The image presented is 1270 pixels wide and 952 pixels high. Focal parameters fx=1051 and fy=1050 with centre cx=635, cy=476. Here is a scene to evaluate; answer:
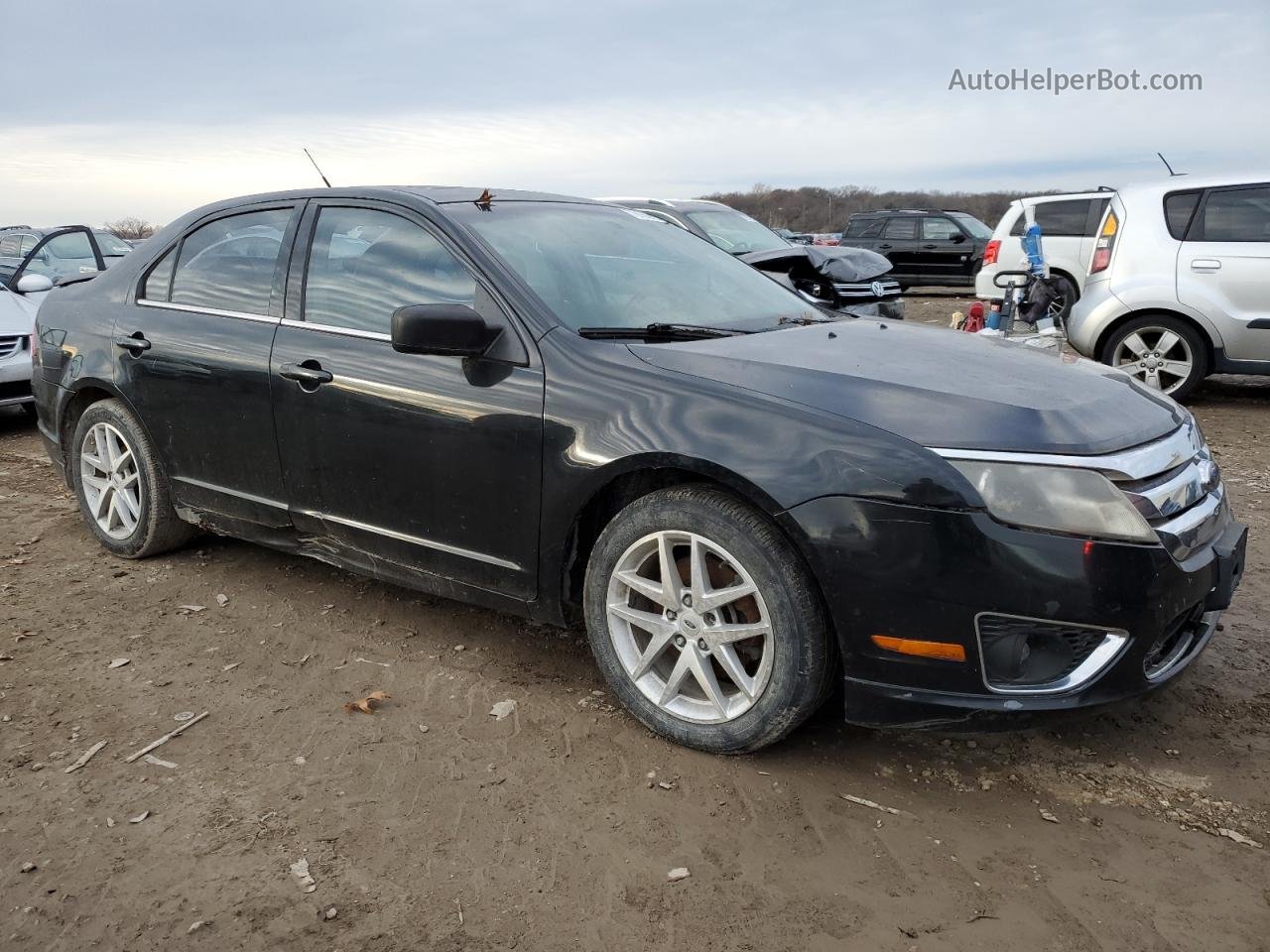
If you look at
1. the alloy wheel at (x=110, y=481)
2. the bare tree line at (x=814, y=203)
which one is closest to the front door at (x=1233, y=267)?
the alloy wheel at (x=110, y=481)

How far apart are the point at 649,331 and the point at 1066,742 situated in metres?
1.75

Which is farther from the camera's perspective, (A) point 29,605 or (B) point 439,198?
(A) point 29,605

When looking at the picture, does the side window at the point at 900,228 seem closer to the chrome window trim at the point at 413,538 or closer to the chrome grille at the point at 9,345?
the chrome grille at the point at 9,345

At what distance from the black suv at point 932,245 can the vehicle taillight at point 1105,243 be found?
11151 mm

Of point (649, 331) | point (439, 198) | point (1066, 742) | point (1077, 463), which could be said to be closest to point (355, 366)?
point (439, 198)

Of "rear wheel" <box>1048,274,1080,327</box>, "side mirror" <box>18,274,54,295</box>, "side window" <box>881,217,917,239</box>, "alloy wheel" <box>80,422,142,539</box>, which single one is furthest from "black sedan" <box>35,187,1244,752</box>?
"side window" <box>881,217,917,239</box>

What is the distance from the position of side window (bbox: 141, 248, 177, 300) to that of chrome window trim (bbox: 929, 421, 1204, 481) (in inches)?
131

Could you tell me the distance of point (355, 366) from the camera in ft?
11.6

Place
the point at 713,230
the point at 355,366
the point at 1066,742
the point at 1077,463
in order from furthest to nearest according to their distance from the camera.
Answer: the point at 713,230 → the point at 355,366 → the point at 1066,742 → the point at 1077,463

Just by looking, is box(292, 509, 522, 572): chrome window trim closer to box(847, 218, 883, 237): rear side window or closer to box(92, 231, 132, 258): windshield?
box(92, 231, 132, 258): windshield

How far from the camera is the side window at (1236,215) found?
25.9 feet

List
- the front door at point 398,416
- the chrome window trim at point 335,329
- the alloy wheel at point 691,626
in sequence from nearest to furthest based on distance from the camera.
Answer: the alloy wheel at point 691,626 < the front door at point 398,416 < the chrome window trim at point 335,329

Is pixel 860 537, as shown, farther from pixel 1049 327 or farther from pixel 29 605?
pixel 1049 327

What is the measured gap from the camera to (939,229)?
1995 cm
